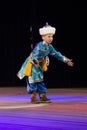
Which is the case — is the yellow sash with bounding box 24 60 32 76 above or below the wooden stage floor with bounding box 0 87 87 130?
above

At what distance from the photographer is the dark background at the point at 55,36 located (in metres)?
8.90

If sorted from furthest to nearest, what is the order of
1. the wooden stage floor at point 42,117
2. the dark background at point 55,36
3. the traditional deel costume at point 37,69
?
→ the dark background at point 55,36
the traditional deel costume at point 37,69
the wooden stage floor at point 42,117

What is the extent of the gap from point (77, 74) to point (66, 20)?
1075mm

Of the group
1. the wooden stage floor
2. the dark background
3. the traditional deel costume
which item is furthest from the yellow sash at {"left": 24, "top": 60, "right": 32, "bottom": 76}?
the dark background

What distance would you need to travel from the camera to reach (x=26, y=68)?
6.05 metres

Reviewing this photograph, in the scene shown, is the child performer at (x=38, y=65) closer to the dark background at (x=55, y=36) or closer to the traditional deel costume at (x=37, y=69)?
the traditional deel costume at (x=37, y=69)

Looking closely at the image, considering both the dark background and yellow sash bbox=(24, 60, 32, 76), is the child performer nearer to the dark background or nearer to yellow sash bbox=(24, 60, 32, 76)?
yellow sash bbox=(24, 60, 32, 76)

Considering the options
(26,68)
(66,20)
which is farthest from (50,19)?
(26,68)

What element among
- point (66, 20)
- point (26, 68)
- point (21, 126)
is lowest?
point (21, 126)

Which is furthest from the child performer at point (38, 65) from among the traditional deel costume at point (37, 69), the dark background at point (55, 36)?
the dark background at point (55, 36)

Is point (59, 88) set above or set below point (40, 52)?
below

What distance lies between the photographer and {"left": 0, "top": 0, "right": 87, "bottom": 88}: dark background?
890 cm

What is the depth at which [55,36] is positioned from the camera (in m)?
9.02

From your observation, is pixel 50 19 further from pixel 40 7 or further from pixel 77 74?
pixel 77 74
